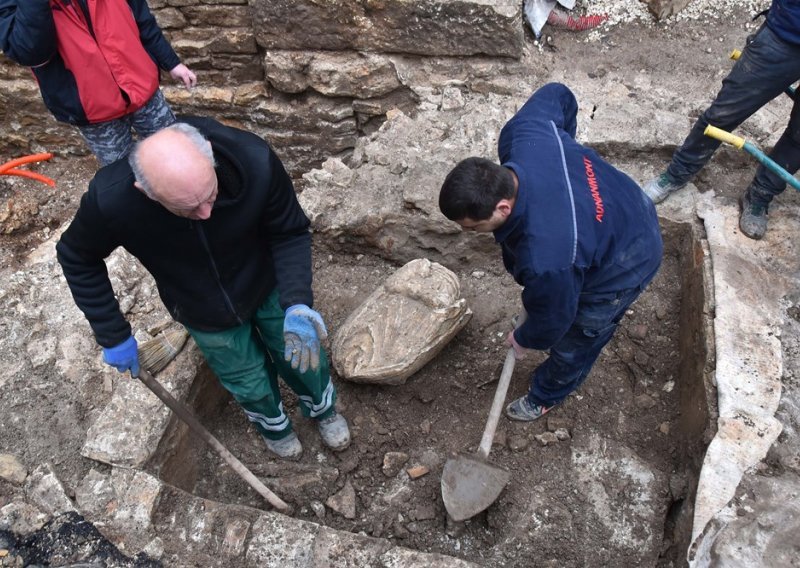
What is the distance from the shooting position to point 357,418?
3152 millimetres

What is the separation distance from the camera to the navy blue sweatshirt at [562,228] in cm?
208

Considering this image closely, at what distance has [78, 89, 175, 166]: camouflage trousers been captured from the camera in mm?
3295

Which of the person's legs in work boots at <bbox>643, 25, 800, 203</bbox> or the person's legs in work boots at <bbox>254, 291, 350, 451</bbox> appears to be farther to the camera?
the person's legs in work boots at <bbox>643, 25, 800, 203</bbox>

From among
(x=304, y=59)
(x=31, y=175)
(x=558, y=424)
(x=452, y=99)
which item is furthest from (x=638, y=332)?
(x=31, y=175)

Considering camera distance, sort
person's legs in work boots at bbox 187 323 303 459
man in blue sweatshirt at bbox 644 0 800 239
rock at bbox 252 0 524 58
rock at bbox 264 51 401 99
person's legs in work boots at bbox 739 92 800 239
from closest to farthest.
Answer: person's legs in work boots at bbox 187 323 303 459 → man in blue sweatshirt at bbox 644 0 800 239 → person's legs in work boots at bbox 739 92 800 239 → rock at bbox 252 0 524 58 → rock at bbox 264 51 401 99

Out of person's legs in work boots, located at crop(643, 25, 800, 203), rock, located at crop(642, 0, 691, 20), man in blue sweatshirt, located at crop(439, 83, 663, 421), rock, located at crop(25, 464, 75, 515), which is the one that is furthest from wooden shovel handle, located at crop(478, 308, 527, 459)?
rock, located at crop(642, 0, 691, 20)

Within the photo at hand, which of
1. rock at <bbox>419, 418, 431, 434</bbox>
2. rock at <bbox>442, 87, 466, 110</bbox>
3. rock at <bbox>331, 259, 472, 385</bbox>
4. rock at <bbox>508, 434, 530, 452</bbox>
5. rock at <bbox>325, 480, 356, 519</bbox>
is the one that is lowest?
rock at <bbox>325, 480, 356, 519</bbox>

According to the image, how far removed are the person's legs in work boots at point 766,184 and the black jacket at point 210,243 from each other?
7.46 feet

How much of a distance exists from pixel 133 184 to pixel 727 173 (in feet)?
10.3

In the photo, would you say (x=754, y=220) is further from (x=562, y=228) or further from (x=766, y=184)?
(x=562, y=228)

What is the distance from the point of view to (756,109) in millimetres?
3143

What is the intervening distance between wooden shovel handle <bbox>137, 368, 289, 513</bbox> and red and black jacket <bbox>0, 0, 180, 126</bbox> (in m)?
1.41

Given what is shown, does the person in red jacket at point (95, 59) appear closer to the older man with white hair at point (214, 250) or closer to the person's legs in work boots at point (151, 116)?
the person's legs in work boots at point (151, 116)

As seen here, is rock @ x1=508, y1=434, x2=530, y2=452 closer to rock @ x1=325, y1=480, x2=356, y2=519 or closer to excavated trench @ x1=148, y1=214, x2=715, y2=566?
excavated trench @ x1=148, y1=214, x2=715, y2=566
